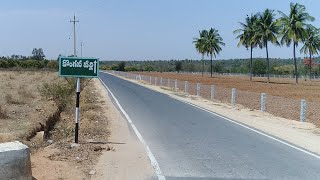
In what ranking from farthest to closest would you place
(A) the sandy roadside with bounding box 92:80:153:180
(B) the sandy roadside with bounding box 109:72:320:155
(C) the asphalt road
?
(B) the sandy roadside with bounding box 109:72:320:155 < (C) the asphalt road < (A) the sandy roadside with bounding box 92:80:153:180

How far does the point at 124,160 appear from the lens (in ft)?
33.5

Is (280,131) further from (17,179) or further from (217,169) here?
(17,179)

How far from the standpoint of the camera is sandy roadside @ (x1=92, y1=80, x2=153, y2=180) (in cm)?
869

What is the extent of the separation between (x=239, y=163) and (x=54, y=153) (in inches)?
166

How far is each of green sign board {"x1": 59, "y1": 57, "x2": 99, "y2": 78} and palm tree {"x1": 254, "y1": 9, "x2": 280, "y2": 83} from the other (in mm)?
80683

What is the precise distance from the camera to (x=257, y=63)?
16050 centimetres

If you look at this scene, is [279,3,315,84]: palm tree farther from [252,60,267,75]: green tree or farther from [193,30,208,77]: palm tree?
[252,60,267,75]: green tree

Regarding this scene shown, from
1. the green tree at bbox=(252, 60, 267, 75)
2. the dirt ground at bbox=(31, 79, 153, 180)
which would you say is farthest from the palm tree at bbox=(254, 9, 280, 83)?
the dirt ground at bbox=(31, 79, 153, 180)

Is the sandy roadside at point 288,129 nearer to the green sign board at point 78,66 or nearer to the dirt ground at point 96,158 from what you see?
the dirt ground at point 96,158

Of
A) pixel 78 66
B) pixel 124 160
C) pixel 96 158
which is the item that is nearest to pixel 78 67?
pixel 78 66

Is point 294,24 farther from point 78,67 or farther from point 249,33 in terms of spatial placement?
point 78,67

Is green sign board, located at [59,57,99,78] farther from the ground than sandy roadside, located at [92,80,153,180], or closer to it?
farther from the ground

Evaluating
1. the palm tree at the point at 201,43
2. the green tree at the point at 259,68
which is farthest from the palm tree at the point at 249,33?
the green tree at the point at 259,68

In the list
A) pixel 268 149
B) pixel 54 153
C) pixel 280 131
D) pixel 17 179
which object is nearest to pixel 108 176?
pixel 17 179
